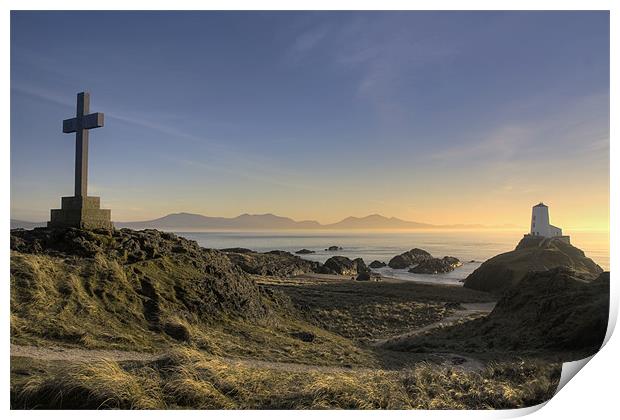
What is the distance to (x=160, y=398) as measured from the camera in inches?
245

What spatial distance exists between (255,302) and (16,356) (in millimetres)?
7458

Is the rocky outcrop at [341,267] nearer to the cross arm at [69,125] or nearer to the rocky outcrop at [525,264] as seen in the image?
the rocky outcrop at [525,264]

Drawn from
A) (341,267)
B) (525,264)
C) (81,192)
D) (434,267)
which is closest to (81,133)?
(81,192)

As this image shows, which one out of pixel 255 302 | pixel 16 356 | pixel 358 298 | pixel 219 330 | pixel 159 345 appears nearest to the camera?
pixel 16 356

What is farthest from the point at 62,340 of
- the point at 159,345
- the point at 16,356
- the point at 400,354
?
the point at 400,354

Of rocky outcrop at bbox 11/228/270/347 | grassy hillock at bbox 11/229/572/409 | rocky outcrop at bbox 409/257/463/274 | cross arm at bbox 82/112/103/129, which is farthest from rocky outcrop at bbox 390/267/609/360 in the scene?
rocky outcrop at bbox 409/257/463/274

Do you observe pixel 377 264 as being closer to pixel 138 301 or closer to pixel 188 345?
pixel 138 301

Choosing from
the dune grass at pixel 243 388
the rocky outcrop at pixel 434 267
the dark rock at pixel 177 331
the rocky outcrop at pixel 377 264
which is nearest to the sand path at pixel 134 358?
the dune grass at pixel 243 388

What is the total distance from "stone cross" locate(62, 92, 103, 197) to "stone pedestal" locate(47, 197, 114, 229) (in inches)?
9.9

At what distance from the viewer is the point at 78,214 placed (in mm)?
11898
